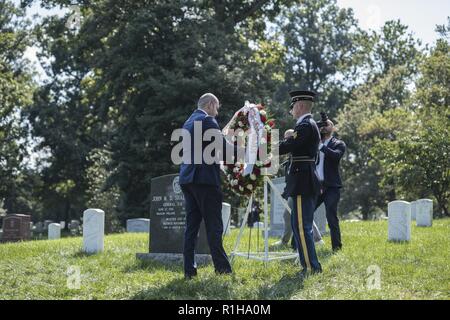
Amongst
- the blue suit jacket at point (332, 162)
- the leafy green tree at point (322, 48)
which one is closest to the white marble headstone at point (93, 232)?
the blue suit jacket at point (332, 162)

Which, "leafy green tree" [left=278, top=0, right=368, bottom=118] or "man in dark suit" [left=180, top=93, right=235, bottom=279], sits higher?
"leafy green tree" [left=278, top=0, right=368, bottom=118]

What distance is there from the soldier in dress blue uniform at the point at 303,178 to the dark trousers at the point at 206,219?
3.32 feet

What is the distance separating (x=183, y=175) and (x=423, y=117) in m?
29.1

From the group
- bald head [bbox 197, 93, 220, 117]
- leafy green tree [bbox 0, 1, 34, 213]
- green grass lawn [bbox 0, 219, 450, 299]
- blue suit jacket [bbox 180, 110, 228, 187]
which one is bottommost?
green grass lawn [bbox 0, 219, 450, 299]

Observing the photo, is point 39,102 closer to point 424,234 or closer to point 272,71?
point 272,71

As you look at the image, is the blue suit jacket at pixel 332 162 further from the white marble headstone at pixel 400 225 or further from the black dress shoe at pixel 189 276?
the black dress shoe at pixel 189 276

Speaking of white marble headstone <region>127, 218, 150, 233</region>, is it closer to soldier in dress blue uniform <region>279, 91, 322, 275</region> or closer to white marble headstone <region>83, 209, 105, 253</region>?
white marble headstone <region>83, 209, 105, 253</region>

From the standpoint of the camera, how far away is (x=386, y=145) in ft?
79.5

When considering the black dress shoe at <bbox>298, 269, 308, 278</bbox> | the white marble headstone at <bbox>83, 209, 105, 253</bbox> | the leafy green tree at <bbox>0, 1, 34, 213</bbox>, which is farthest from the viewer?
the leafy green tree at <bbox>0, 1, 34, 213</bbox>

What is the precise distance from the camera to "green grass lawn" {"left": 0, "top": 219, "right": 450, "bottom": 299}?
7.05 metres

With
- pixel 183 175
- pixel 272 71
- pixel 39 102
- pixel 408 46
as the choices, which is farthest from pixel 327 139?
pixel 408 46

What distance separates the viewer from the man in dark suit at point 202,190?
7.93 meters

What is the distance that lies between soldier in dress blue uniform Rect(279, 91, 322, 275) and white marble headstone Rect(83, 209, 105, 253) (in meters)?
5.11

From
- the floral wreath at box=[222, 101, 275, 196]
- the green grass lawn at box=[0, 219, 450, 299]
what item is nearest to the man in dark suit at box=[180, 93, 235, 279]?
the green grass lawn at box=[0, 219, 450, 299]
